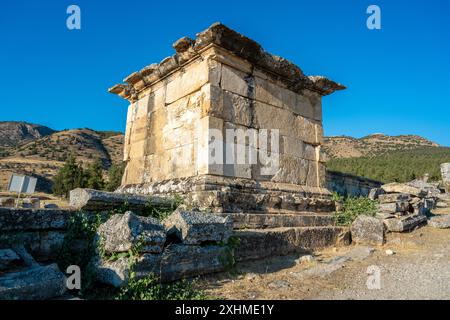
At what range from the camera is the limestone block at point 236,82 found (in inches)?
208

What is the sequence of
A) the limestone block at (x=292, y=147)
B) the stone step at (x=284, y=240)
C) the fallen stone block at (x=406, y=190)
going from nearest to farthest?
the stone step at (x=284, y=240), the limestone block at (x=292, y=147), the fallen stone block at (x=406, y=190)

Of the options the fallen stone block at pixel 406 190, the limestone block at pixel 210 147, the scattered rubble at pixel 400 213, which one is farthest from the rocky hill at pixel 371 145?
the limestone block at pixel 210 147

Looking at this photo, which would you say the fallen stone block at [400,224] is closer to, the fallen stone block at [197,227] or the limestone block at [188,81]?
the fallen stone block at [197,227]

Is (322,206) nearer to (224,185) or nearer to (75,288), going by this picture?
(224,185)

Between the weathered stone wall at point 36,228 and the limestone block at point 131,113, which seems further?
the limestone block at point 131,113

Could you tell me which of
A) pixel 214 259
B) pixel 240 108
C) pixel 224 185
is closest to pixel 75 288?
pixel 214 259

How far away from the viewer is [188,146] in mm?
5391

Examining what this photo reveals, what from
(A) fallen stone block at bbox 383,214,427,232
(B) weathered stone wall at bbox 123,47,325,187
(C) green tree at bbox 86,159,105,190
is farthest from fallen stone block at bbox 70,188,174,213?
(C) green tree at bbox 86,159,105,190

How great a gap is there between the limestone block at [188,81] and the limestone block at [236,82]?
0.33 meters

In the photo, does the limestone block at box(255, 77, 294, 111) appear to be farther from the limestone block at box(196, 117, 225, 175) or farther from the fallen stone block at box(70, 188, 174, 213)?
the fallen stone block at box(70, 188, 174, 213)

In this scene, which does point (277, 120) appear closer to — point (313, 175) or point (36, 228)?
point (313, 175)

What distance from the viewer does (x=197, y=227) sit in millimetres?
3318

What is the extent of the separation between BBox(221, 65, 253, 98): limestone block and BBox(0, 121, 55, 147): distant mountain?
100759mm

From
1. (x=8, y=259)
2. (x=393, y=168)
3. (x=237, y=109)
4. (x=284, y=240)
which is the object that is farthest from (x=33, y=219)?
(x=393, y=168)
